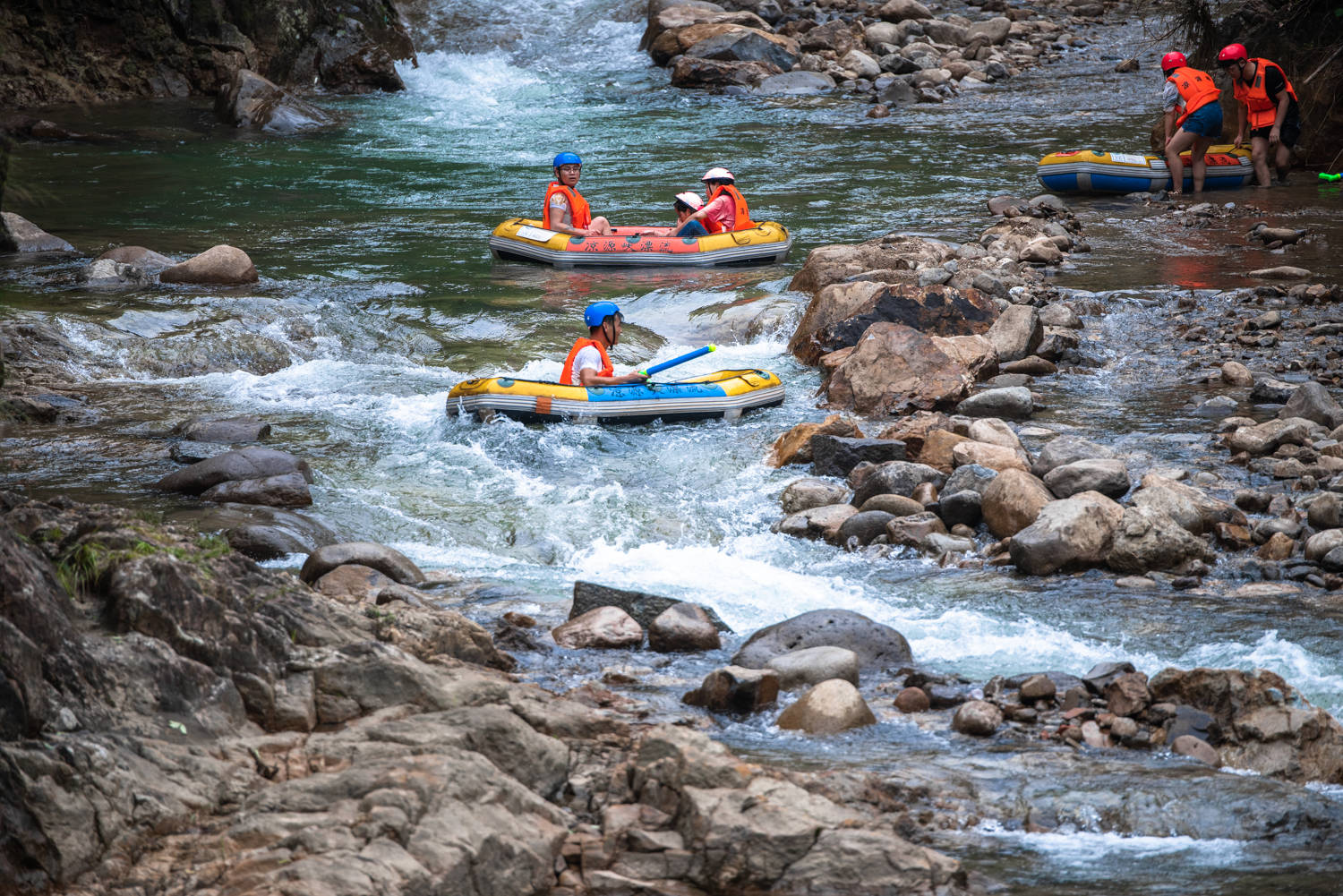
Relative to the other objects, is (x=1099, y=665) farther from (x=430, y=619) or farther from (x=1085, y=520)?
(x=430, y=619)

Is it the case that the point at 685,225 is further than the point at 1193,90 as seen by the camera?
No

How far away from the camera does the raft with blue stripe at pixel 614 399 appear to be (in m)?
8.48

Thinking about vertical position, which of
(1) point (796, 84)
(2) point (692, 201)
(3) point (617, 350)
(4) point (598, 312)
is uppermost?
(1) point (796, 84)

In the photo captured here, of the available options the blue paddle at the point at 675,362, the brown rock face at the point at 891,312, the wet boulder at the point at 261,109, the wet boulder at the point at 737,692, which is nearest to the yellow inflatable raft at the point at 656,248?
the brown rock face at the point at 891,312

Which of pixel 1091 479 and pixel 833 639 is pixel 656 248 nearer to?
pixel 1091 479

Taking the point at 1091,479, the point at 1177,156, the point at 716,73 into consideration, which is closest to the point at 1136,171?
the point at 1177,156

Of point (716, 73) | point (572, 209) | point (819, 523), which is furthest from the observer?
point (716, 73)

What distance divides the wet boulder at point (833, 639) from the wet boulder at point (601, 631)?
0.47 metres

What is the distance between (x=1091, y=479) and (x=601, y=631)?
2961mm

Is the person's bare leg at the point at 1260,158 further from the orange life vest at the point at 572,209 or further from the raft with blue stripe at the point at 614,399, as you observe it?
the raft with blue stripe at the point at 614,399

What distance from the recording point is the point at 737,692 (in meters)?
4.54

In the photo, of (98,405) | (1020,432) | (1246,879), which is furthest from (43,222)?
(1246,879)

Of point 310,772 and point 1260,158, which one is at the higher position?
point 1260,158

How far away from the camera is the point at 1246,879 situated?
11.2 feet
